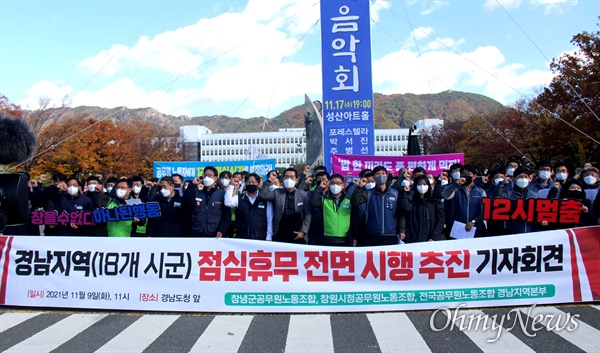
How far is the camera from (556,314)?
5.52 m

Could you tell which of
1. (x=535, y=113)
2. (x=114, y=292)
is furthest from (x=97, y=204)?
(x=535, y=113)

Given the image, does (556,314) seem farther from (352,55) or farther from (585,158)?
(585,158)

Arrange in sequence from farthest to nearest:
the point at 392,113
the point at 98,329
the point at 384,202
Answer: the point at 392,113, the point at 384,202, the point at 98,329

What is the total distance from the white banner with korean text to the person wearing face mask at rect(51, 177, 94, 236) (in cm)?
223

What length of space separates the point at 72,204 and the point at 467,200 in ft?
21.6

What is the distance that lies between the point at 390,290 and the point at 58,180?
698cm

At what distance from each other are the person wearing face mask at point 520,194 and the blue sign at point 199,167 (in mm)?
8080

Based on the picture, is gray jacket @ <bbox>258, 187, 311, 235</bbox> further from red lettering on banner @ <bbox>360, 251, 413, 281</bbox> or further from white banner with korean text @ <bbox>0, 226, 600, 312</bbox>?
red lettering on banner @ <bbox>360, 251, 413, 281</bbox>

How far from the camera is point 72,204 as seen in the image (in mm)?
8430

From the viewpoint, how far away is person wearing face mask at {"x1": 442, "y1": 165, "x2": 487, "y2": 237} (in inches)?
295

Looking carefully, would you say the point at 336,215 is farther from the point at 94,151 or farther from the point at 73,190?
the point at 94,151

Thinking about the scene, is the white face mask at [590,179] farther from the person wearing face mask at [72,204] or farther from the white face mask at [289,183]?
the person wearing face mask at [72,204]

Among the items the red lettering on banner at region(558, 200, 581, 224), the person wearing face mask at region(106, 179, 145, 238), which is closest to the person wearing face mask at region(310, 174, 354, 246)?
the red lettering on banner at region(558, 200, 581, 224)

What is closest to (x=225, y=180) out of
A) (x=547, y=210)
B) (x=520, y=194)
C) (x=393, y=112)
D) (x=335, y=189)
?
(x=335, y=189)
